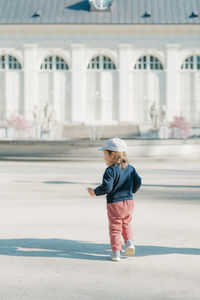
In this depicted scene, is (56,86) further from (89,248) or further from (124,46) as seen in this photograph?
(89,248)

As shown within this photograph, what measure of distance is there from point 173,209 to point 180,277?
13.2 feet

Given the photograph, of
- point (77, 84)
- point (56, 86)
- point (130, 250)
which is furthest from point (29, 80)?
point (130, 250)

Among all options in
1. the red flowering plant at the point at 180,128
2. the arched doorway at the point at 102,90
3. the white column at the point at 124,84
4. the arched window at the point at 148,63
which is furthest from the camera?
the arched window at the point at 148,63

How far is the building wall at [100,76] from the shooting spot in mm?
50312

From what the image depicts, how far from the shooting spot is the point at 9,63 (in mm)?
51531

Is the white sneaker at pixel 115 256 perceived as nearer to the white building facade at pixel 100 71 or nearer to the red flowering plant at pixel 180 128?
the red flowering plant at pixel 180 128

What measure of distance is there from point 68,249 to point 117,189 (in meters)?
0.89

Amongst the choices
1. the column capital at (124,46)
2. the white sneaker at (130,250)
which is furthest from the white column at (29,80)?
the white sneaker at (130,250)

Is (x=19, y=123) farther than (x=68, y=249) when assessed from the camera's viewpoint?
Yes

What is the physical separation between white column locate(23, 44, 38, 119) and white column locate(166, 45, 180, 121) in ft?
43.2

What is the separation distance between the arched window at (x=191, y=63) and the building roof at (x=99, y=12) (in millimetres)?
3619

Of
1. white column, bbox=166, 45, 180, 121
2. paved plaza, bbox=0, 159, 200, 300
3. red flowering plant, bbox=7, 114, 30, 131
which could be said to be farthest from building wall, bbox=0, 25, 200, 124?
paved plaza, bbox=0, 159, 200, 300

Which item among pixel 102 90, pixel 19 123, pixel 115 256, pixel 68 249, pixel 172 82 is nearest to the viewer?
pixel 115 256

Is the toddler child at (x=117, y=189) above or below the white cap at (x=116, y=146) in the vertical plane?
below
